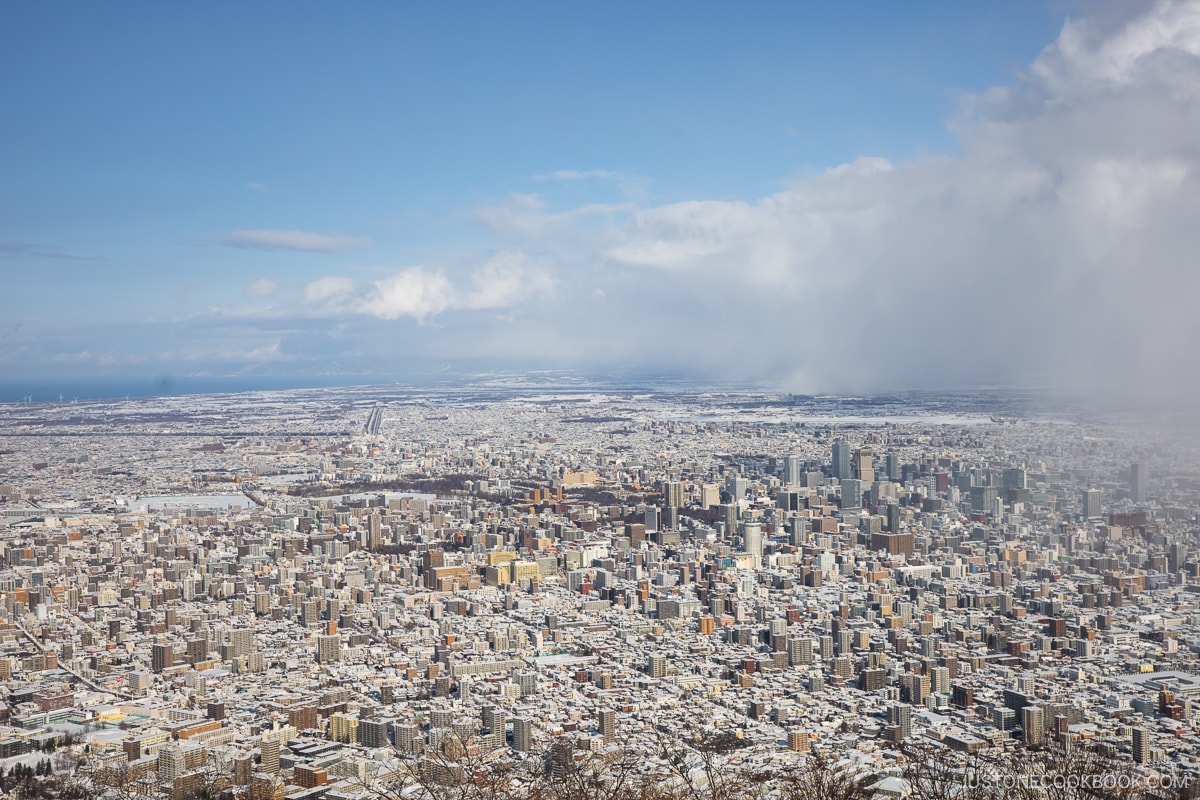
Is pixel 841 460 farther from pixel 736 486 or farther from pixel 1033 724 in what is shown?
pixel 1033 724

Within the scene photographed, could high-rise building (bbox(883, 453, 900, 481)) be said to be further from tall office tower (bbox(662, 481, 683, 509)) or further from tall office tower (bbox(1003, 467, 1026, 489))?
tall office tower (bbox(662, 481, 683, 509))

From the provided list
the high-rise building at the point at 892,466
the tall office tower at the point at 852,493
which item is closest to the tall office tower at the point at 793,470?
the tall office tower at the point at 852,493

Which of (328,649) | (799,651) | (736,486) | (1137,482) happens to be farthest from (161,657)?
(1137,482)

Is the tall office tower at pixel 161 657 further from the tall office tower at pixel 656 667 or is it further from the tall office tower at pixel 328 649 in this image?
the tall office tower at pixel 656 667

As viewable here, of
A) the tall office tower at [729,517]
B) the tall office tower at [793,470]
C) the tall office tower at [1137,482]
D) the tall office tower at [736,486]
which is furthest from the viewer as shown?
the tall office tower at [793,470]

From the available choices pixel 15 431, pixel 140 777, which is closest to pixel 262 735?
pixel 140 777

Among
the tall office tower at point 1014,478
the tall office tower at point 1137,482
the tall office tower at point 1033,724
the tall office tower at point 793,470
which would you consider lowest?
the tall office tower at point 1033,724
